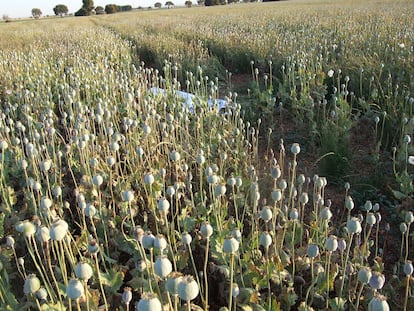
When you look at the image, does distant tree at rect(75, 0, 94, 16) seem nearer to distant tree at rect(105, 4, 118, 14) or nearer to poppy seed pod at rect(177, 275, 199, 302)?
distant tree at rect(105, 4, 118, 14)

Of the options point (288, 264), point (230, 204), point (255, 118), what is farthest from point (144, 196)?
point (255, 118)

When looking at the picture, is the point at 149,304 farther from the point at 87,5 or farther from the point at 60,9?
the point at 60,9

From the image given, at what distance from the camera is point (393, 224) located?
120 inches

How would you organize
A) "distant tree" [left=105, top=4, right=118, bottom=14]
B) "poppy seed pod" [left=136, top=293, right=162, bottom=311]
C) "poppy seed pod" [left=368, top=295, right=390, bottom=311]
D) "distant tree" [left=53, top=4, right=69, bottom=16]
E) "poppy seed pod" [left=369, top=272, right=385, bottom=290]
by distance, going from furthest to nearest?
"distant tree" [left=53, top=4, right=69, bottom=16]
"distant tree" [left=105, top=4, right=118, bottom=14]
"poppy seed pod" [left=369, top=272, right=385, bottom=290]
"poppy seed pod" [left=368, top=295, right=390, bottom=311]
"poppy seed pod" [left=136, top=293, right=162, bottom=311]

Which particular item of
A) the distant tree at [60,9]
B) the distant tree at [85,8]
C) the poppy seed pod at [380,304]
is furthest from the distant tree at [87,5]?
the poppy seed pod at [380,304]

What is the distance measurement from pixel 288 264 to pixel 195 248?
0.59 m

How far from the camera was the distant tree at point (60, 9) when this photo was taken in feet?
243

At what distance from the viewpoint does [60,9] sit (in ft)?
243

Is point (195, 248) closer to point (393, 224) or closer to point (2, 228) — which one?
point (2, 228)

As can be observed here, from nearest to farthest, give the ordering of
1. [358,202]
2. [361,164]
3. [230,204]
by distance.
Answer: [230,204] → [358,202] → [361,164]

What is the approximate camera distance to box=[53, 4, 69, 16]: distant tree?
74.0 metres

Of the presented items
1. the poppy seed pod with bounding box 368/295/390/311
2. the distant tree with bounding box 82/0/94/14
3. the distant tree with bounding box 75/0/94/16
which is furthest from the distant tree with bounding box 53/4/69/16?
the poppy seed pod with bounding box 368/295/390/311

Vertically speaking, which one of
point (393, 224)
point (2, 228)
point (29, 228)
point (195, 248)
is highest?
point (29, 228)

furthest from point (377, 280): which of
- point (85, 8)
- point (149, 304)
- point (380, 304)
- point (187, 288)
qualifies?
point (85, 8)
